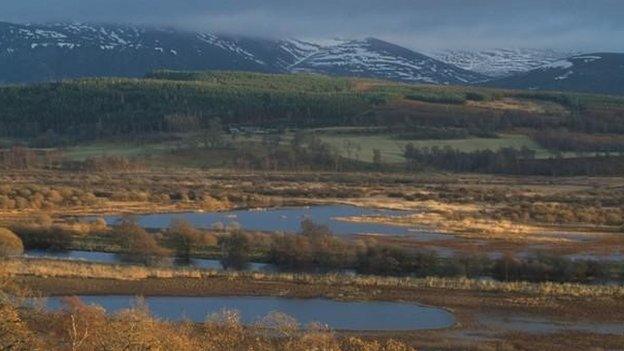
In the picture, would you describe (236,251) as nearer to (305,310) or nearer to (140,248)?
(140,248)

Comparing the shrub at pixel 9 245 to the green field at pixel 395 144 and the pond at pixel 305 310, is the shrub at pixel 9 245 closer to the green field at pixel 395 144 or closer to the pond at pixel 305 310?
the pond at pixel 305 310

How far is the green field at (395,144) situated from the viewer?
15125 centimetres

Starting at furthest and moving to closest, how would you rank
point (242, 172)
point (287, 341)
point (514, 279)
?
point (242, 172) → point (514, 279) → point (287, 341)

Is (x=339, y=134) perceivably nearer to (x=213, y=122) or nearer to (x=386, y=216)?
(x=213, y=122)

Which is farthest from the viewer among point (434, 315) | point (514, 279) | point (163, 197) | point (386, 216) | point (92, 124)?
point (92, 124)

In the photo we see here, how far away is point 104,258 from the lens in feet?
181

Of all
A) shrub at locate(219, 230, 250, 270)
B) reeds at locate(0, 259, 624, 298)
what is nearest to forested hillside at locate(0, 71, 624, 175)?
shrub at locate(219, 230, 250, 270)

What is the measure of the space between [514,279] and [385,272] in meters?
6.75

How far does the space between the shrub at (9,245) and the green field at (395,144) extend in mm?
95175

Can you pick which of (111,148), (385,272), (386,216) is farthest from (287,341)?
(111,148)

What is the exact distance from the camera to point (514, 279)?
51500mm

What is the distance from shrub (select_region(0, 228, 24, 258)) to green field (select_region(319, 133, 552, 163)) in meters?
95.2

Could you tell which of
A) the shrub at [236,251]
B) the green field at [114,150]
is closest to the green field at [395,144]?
the green field at [114,150]

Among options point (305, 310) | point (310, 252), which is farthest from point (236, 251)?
point (305, 310)
